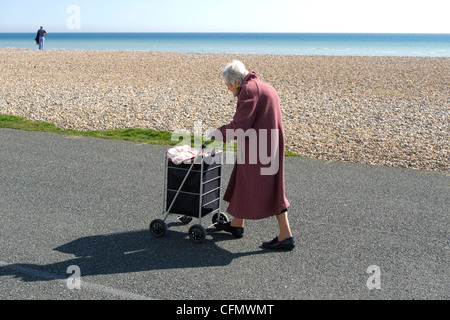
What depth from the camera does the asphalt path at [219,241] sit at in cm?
436

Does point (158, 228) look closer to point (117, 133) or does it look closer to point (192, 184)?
point (192, 184)

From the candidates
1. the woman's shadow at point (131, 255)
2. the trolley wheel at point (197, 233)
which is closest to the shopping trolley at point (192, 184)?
the trolley wheel at point (197, 233)

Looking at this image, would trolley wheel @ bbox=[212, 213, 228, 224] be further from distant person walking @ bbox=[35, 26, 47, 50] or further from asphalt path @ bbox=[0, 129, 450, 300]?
distant person walking @ bbox=[35, 26, 47, 50]

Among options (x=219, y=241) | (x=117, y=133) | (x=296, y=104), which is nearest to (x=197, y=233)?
(x=219, y=241)

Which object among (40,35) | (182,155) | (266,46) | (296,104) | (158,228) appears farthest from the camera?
(266,46)

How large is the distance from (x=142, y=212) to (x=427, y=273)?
10.5ft

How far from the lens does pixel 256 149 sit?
5.02 metres

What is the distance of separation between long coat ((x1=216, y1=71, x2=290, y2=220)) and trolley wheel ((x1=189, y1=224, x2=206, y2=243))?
0.35 meters

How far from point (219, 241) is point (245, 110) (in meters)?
1.44

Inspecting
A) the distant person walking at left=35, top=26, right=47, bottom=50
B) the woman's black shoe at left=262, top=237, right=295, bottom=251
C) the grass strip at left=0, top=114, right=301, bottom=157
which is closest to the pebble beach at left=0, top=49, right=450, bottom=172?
the grass strip at left=0, top=114, right=301, bottom=157

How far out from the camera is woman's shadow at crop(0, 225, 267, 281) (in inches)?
183

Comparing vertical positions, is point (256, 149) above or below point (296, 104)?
above

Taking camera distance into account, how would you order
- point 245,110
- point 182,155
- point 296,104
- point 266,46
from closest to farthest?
point 245,110
point 182,155
point 296,104
point 266,46

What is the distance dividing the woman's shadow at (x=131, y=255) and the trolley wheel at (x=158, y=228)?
2.4 inches
